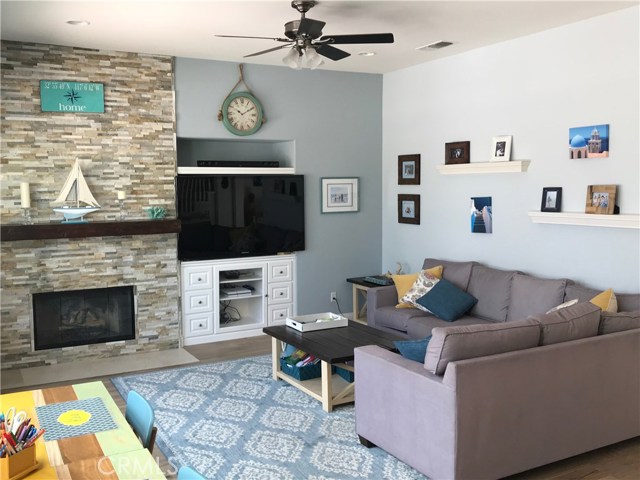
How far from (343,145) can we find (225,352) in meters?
2.55

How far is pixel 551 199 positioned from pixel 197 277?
3267mm

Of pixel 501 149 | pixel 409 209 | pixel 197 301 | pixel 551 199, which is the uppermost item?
pixel 501 149

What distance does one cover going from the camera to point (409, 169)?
676 centimetres

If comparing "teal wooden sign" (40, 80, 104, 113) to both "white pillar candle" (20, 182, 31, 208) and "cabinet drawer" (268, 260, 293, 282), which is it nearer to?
"white pillar candle" (20, 182, 31, 208)

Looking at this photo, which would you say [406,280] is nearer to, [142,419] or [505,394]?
[505,394]

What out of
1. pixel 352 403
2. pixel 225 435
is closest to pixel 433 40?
pixel 352 403

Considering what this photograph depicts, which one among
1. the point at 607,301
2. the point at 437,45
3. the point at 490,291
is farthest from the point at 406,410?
the point at 437,45

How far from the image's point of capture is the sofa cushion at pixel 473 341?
3184mm

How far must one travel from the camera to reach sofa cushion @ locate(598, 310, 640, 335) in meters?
3.73

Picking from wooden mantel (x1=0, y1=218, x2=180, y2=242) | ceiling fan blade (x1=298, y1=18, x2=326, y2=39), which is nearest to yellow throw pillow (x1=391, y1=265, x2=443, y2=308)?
wooden mantel (x1=0, y1=218, x2=180, y2=242)

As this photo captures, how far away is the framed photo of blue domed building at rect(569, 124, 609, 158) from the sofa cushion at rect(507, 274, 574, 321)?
0.98 m

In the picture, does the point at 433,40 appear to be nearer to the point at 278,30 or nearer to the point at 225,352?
the point at 278,30

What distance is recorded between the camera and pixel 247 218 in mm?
6418

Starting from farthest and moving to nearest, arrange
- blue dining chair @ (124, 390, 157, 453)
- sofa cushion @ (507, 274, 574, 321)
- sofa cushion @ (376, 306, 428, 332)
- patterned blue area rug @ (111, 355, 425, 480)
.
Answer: sofa cushion @ (376, 306, 428, 332) → sofa cushion @ (507, 274, 574, 321) → patterned blue area rug @ (111, 355, 425, 480) → blue dining chair @ (124, 390, 157, 453)
